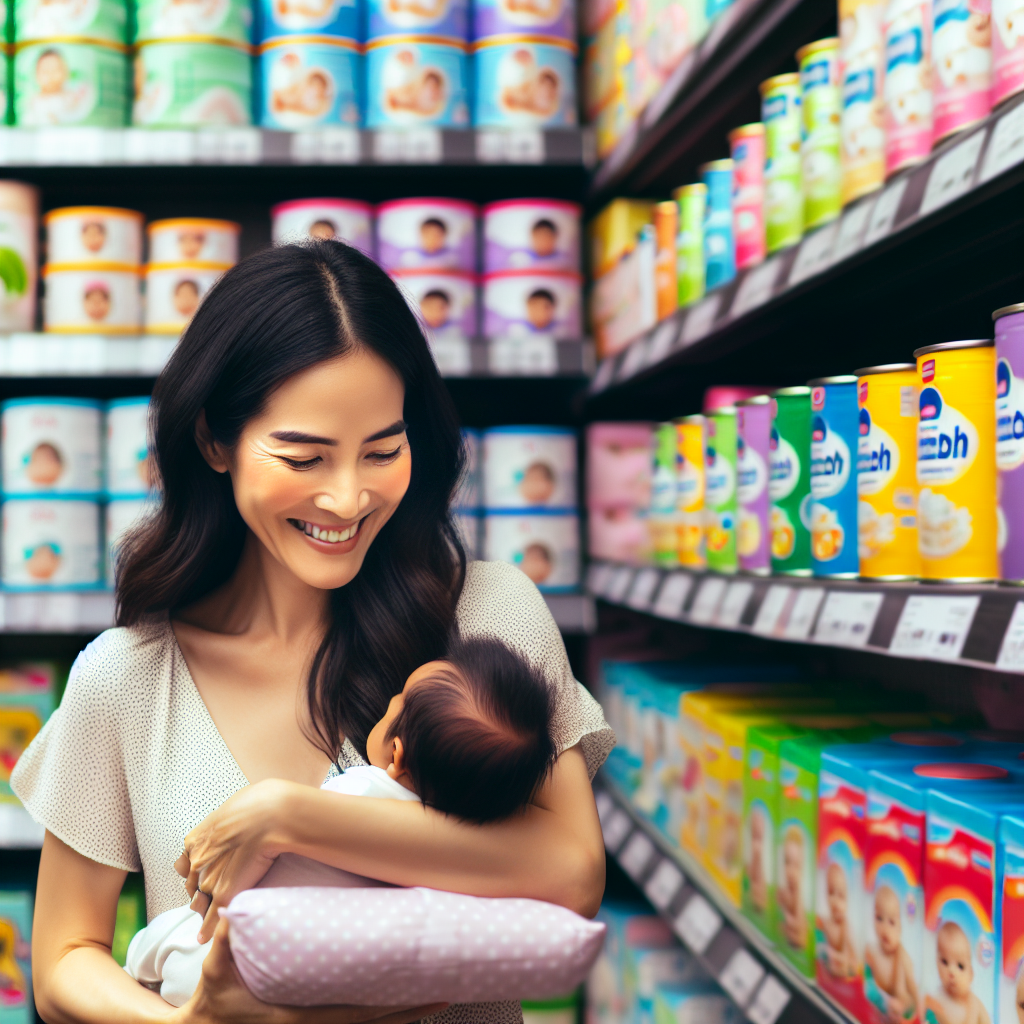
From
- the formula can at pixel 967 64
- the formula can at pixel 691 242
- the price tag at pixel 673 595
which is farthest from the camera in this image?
the formula can at pixel 691 242

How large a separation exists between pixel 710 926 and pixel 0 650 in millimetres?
2173

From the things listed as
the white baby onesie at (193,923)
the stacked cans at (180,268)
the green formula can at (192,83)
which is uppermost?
the green formula can at (192,83)

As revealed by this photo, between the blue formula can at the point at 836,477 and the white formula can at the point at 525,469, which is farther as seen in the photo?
the white formula can at the point at 525,469

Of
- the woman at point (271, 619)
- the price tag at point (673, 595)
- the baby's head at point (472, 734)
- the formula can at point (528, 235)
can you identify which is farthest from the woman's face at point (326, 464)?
the formula can at point (528, 235)

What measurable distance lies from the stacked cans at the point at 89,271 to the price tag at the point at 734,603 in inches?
59.0

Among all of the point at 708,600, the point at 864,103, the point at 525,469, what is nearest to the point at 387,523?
the point at 708,600

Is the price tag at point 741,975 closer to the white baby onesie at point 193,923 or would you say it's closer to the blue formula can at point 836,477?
the blue formula can at point 836,477

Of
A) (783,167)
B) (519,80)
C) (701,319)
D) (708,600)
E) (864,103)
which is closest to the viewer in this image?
(864,103)

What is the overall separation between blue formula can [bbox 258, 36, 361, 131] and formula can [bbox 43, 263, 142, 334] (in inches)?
18.6

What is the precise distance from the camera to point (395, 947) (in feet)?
2.40

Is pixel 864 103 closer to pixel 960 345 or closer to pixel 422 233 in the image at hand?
pixel 960 345

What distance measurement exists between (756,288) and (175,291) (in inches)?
53.2

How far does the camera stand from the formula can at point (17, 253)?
2238 millimetres

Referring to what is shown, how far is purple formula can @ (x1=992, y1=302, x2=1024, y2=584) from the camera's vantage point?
85cm
